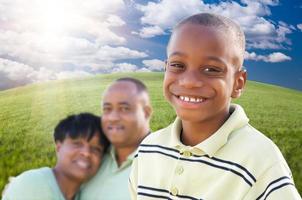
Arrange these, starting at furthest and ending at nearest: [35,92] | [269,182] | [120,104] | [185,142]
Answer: [35,92] < [120,104] < [185,142] < [269,182]

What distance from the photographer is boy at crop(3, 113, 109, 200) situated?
2275mm

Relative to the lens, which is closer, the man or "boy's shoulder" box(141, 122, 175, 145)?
"boy's shoulder" box(141, 122, 175, 145)

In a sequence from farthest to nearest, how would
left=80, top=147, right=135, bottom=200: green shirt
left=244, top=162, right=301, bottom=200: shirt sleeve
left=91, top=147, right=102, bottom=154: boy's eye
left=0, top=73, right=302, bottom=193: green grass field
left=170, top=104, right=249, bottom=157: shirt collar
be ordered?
1. left=0, top=73, right=302, bottom=193: green grass field
2. left=91, top=147, right=102, bottom=154: boy's eye
3. left=80, top=147, right=135, bottom=200: green shirt
4. left=170, top=104, right=249, bottom=157: shirt collar
5. left=244, top=162, right=301, bottom=200: shirt sleeve

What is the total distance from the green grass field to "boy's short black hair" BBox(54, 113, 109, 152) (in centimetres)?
182

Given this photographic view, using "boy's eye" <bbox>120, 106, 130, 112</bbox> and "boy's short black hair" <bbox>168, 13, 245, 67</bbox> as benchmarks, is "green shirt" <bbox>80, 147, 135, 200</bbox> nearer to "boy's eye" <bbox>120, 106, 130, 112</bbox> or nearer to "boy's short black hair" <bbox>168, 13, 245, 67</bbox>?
"boy's eye" <bbox>120, 106, 130, 112</bbox>

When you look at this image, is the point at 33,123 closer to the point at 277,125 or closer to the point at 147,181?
the point at 277,125

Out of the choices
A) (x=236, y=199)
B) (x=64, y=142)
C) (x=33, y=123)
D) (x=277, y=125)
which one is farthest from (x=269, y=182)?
(x=277, y=125)

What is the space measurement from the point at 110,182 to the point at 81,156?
6.0 inches

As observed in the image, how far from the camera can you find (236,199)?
1.44m

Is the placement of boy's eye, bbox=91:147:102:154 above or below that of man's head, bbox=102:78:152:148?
below

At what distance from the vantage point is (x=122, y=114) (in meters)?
2.24

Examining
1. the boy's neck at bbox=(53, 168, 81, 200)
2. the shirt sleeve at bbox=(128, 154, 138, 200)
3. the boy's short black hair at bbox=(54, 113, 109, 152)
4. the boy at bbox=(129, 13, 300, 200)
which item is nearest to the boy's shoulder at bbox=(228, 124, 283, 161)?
the boy at bbox=(129, 13, 300, 200)

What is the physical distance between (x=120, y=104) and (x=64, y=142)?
28 centimetres

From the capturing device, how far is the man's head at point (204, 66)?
1.45m
